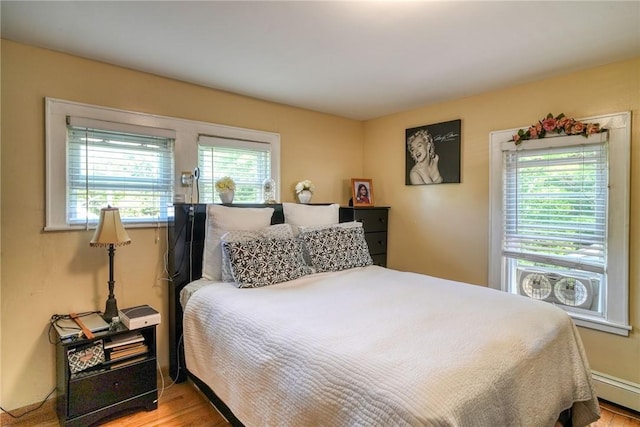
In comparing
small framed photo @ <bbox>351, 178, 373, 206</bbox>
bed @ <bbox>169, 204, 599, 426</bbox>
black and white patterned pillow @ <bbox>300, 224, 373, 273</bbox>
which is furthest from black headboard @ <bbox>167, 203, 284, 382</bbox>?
small framed photo @ <bbox>351, 178, 373, 206</bbox>

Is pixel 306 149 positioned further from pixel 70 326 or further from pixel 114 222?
pixel 70 326

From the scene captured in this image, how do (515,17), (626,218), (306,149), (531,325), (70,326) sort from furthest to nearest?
1. (306,149)
2. (626,218)
3. (70,326)
4. (515,17)
5. (531,325)

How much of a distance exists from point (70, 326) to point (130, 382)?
0.52 metres

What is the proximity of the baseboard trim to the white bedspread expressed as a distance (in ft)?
2.82

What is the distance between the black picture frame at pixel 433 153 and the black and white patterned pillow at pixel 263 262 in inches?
67.7

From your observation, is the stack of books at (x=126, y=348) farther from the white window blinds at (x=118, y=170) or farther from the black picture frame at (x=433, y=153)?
the black picture frame at (x=433, y=153)

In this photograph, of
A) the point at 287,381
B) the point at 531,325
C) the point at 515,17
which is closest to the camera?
the point at 287,381

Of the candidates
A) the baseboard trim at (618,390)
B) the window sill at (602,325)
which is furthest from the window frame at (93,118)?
the baseboard trim at (618,390)

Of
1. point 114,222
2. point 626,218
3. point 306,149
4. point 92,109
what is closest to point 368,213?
point 306,149

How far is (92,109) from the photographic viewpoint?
7.61ft

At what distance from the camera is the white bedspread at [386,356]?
1116 millimetres

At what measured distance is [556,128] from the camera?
2551mm

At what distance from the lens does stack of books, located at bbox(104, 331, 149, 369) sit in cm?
209

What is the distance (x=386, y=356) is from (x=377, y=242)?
8.27 feet
